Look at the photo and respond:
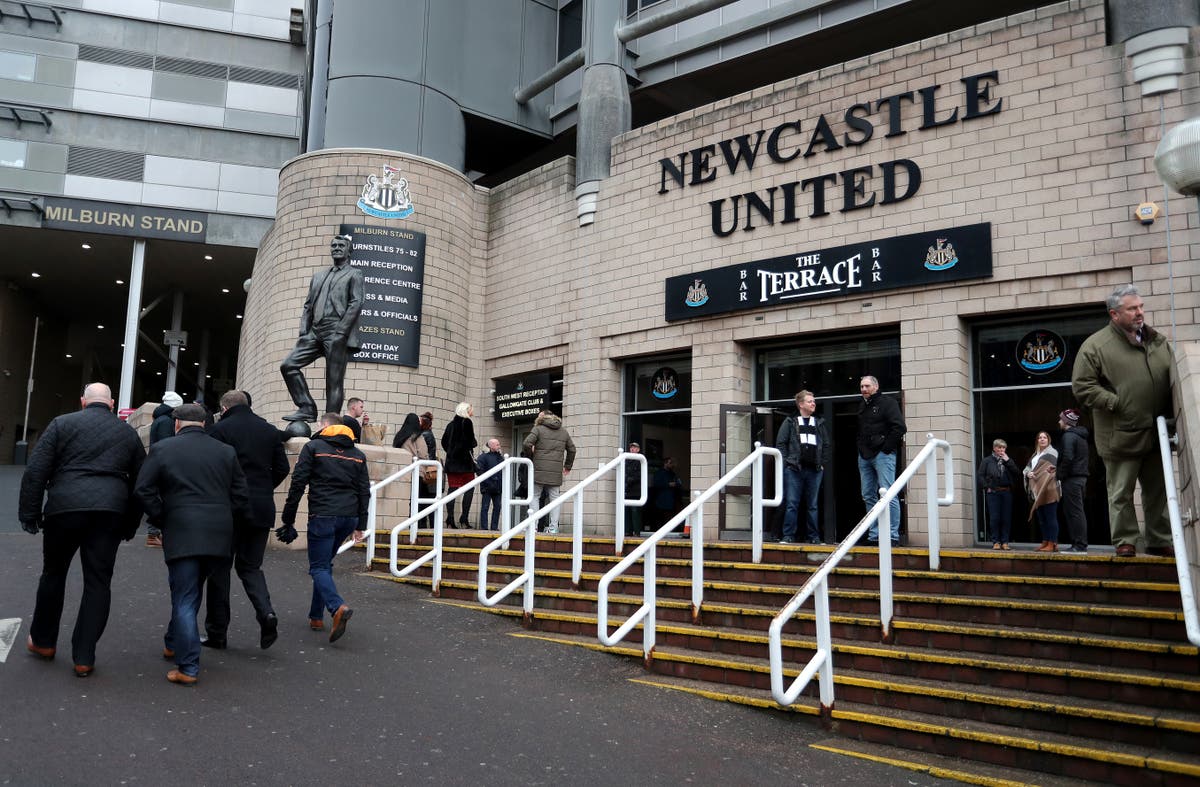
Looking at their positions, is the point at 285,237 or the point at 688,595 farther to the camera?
the point at 285,237

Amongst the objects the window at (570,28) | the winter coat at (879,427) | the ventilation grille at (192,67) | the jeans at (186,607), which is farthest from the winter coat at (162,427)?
the ventilation grille at (192,67)

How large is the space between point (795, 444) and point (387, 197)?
10340mm

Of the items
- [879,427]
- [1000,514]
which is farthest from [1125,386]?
[1000,514]

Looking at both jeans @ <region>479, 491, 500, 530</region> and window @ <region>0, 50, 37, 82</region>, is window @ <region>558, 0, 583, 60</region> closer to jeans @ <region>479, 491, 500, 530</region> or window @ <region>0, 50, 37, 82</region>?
jeans @ <region>479, 491, 500, 530</region>

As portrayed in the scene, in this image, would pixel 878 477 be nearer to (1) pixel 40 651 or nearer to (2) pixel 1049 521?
(2) pixel 1049 521

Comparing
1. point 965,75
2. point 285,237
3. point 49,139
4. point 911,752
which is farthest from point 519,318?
point 49,139

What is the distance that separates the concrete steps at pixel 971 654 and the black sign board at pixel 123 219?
21511mm

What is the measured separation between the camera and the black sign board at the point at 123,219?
25.0m

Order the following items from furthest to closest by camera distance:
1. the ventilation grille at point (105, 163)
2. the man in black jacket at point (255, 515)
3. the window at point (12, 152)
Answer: the ventilation grille at point (105, 163)
the window at point (12, 152)
the man in black jacket at point (255, 515)

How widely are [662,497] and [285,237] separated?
888cm

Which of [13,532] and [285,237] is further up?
[285,237]

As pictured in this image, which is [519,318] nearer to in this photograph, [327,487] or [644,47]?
[644,47]

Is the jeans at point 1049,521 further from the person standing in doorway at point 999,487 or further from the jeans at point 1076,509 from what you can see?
the person standing in doorway at point 999,487

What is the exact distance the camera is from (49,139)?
2527 cm
